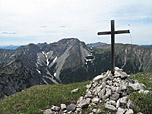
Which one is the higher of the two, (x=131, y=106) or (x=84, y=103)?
(x=131, y=106)

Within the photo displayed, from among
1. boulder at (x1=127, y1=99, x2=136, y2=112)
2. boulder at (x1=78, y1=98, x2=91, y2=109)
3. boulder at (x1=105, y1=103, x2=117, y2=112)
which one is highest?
boulder at (x1=127, y1=99, x2=136, y2=112)

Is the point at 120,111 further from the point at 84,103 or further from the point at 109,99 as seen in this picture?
the point at 84,103

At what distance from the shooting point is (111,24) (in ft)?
56.6

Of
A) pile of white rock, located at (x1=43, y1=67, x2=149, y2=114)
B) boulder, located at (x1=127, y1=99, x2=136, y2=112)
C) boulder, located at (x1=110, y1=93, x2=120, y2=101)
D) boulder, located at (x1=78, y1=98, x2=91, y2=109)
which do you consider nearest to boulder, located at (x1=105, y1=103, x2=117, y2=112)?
pile of white rock, located at (x1=43, y1=67, x2=149, y2=114)

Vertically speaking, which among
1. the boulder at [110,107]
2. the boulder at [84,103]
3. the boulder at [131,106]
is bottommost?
the boulder at [84,103]

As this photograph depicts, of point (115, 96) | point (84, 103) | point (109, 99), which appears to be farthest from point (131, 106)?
point (84, 103)

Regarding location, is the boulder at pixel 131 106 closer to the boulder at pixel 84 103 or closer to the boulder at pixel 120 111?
the boulder at pixel 120 111

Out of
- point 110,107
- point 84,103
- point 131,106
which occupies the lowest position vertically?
point 84,103

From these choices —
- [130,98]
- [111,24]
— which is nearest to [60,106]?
[130,98]

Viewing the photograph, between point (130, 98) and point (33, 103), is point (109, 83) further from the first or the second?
point (33, 103)

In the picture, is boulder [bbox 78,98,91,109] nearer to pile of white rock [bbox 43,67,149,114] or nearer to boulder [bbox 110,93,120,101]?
pile of white rock [bbox 43,67,149,114]

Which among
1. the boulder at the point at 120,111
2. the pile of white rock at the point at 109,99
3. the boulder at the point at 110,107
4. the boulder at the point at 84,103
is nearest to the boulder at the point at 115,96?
the pile of white rock at the point at 109,99

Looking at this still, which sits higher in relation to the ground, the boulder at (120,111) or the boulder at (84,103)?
the boulder at (120,111)

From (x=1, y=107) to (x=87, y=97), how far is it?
32.2 ft
